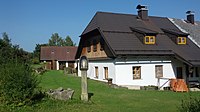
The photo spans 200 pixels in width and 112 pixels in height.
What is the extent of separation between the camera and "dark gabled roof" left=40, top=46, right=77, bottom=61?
2224 inches

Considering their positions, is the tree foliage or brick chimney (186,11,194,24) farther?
brick chimney (186,11,194,24)

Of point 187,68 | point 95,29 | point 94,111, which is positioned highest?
point 95,29

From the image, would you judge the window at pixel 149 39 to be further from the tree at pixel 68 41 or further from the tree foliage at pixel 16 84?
the tree at pixel 68 41

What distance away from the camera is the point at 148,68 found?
2384cm

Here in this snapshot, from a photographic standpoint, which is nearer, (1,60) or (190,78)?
(1,60)

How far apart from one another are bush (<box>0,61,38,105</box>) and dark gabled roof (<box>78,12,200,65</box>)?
11.5 meters

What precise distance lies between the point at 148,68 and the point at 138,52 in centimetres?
197

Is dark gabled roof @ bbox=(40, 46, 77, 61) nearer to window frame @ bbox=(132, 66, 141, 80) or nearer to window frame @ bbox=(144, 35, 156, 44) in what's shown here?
window frame @ bbox=(144, 35, 156, 44)

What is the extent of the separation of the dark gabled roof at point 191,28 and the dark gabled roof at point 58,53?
29.3 m

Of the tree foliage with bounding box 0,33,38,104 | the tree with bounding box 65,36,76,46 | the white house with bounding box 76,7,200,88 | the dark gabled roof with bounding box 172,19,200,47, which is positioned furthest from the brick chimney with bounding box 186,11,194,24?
the tree with bounding box 65,36,76,46

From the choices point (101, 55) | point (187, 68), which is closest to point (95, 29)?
point (101, 55)

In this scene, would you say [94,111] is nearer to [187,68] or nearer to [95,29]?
[95,29]

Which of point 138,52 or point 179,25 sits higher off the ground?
point 179,25

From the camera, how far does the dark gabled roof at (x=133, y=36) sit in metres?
23.4
